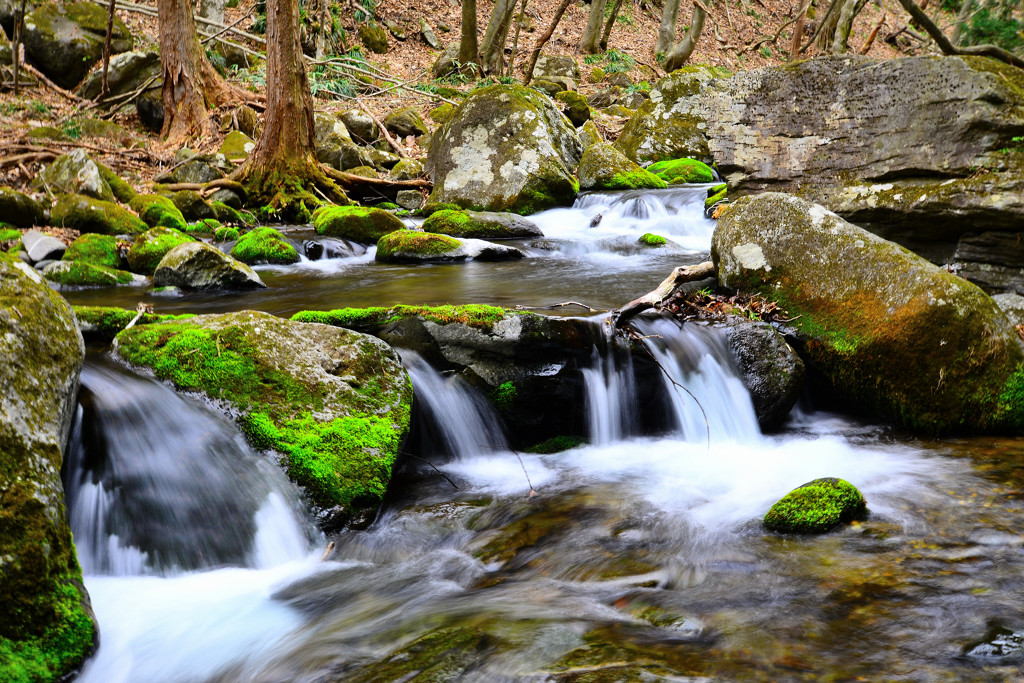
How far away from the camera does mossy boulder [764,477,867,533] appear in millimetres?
3439

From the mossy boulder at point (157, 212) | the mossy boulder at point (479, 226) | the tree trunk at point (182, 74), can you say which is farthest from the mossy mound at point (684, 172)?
the tree trunk at point (182, 74)

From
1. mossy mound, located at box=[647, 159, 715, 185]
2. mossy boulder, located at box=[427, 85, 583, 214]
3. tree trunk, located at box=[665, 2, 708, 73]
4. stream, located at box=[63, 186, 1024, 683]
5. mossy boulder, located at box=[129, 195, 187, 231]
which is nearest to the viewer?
stream, located at box=[63, 186, 1024, 683]

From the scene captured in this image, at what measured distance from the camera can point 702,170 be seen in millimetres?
15008

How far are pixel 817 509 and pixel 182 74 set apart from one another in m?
16.0

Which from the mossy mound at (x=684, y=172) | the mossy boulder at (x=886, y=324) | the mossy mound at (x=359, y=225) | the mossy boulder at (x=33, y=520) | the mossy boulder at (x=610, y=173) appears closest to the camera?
the mossy boulder at (x=33, y=520)

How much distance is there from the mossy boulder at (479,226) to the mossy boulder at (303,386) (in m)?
6.16

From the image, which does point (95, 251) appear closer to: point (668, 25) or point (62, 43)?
point (62, 43)

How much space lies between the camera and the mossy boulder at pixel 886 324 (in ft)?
15.0

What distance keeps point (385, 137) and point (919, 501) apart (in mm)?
15725

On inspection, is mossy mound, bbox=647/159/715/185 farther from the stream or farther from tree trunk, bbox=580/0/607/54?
tree trunk, bbox=580/0/607/54

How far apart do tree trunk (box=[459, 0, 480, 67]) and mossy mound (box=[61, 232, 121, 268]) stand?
52.3 ft

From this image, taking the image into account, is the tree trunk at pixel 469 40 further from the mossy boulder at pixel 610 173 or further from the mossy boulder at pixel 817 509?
the mossy boulder at pixel 817 509

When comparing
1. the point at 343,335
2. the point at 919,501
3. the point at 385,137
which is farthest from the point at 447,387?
the point at 385,137

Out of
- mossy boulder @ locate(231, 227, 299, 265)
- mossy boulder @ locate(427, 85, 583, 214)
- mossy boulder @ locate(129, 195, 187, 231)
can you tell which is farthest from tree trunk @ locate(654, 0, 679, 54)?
mossy boulder @ locate(231, 227, 299, 265)
